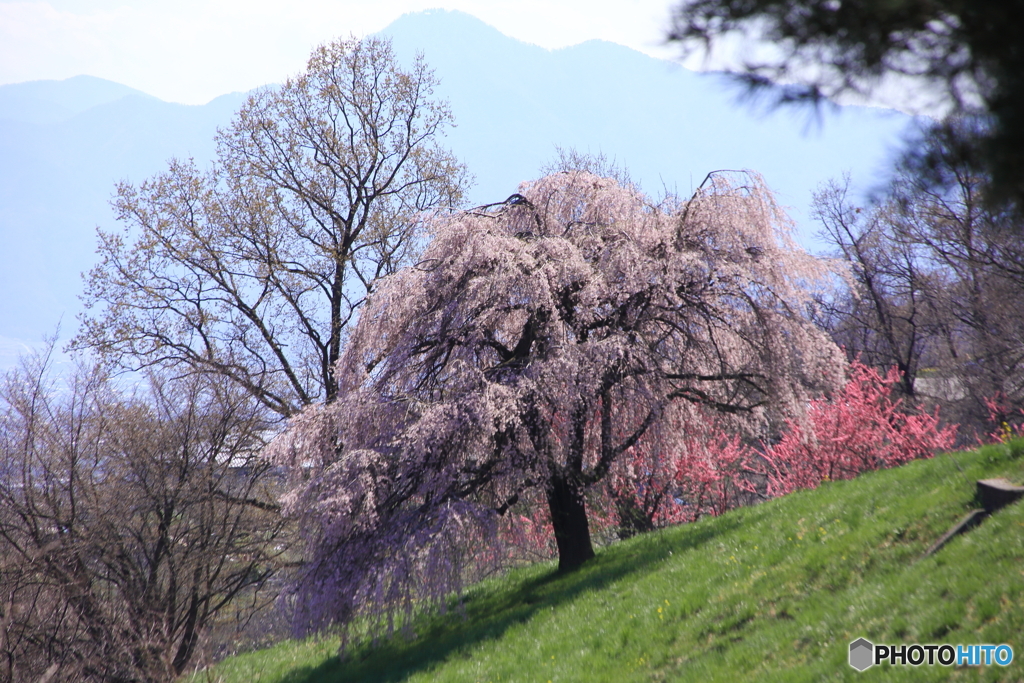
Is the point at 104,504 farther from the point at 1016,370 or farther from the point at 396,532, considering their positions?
the point at 1016,370

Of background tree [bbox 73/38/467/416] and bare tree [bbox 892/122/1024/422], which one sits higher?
background tree [bbox 73/38/467/416]

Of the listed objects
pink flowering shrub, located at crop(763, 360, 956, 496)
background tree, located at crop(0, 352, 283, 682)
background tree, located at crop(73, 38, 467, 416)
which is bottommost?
pink flowering shrub, located at crop(763, 360, 956, 496)

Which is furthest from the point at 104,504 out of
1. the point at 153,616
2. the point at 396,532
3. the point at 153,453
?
the point at 396,532

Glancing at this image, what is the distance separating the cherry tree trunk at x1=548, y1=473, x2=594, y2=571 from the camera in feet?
39.7

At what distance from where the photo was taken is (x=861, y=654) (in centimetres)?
571

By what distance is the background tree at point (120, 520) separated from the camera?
1019 centimetres

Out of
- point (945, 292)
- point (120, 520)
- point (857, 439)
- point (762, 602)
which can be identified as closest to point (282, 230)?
point (120, 520)

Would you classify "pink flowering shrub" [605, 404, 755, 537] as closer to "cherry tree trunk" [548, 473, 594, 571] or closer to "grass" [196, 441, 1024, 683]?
"cherry tree trunk" [548, 473, 594, 571]
